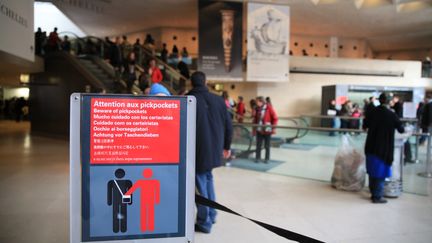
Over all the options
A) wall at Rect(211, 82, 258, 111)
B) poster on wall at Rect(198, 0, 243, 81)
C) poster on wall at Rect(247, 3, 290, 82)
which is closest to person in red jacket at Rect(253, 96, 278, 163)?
poster on wall at Rect(198, 0, 243, 81)

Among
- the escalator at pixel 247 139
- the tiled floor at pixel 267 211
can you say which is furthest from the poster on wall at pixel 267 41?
the tiled floor at pixel 267 211

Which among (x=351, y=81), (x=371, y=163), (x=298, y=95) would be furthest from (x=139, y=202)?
(x=351, y=81)

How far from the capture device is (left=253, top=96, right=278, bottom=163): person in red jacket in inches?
300

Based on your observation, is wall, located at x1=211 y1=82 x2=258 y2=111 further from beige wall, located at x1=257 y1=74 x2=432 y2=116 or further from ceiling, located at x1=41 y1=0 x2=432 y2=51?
ceiling, located at x1=41 y1=0 x2=432 y2=51

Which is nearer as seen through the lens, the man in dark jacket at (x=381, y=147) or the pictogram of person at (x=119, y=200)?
the pictogram of person at (x=119, y=200)

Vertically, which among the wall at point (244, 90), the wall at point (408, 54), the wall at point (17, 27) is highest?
the wall at point (408, 54)

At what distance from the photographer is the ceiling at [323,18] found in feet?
52.4

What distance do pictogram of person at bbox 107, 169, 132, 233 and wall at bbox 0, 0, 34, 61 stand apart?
5.93 metres

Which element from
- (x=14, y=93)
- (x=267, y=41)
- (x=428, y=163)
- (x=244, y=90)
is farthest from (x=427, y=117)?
(x=14, y=93)

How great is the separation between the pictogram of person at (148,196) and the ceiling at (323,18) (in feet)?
36.0

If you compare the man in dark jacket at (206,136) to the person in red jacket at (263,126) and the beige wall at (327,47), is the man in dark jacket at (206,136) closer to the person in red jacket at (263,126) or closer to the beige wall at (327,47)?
the person in red jacket at (263,126)

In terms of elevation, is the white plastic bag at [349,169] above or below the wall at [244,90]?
below

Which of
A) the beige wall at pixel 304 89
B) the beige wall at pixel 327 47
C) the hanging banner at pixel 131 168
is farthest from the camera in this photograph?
the beige wall at pixel 327 47

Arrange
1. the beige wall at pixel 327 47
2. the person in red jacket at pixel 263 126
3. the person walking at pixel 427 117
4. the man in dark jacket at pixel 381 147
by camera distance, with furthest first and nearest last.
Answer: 1. the beige wall at pixel 327 47
2. the person in red jacket at pixel 263 126
3. the person walking at pixel 427 117
4. the man in dark jacket at pixel 381 147
